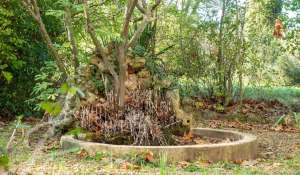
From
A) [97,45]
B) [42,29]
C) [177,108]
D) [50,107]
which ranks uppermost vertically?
[42,29]

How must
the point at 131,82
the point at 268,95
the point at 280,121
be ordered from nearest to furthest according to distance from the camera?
1. the point at 131,82
2. the point at 280,121
3. the point at 268,95

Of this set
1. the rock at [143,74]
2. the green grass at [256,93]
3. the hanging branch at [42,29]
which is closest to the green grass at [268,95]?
the green grass at [256,93]

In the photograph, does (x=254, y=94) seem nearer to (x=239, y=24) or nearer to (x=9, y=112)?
(x=239, y=24)

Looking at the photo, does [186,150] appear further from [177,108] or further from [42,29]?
[42,29]

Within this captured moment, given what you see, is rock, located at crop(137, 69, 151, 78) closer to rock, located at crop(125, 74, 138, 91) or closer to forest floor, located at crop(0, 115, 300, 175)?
rock, located at crop(125, 74, 138, 91)

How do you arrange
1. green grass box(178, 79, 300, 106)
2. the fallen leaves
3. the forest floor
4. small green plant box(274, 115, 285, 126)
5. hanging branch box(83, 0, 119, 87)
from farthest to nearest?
1. green grass box(178, 79, 300, 106)
2. small green plant box(274, 115, 285, 126)
3. hanging branch box(83, 0, 119, 87)
4. the fallen leaves
5. the forest floor

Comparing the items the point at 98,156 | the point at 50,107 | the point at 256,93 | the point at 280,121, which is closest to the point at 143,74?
the point at 98,156

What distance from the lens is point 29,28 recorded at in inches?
468

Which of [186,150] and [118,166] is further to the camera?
[186,150]

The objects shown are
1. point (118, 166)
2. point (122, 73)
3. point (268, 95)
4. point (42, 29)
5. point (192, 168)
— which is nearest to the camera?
point (118, 166)

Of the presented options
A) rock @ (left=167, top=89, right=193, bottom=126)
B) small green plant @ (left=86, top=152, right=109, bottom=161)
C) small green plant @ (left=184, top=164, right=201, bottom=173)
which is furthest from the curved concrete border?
rock @ (left=167, top=89, right=193, bottom=126)

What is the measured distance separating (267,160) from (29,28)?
6627 millimetres

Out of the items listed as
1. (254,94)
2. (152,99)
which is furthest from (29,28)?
(254,94)

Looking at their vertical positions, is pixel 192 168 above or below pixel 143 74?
below
